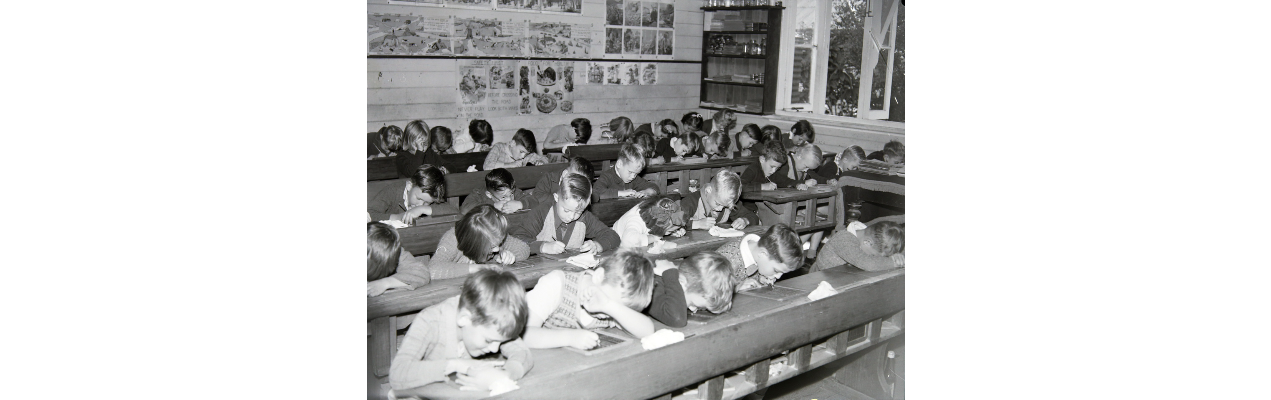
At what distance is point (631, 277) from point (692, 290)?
28 cm

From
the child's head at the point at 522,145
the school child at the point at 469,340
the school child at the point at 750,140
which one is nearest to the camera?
the school child at the point at 469,340

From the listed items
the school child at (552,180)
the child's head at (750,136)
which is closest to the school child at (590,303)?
the school child at (552,180)

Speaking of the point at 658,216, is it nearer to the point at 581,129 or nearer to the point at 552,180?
the point at 552,180

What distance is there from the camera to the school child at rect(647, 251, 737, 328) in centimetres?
223

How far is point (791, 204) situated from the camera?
4504 mm

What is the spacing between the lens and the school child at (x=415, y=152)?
14.0 ft

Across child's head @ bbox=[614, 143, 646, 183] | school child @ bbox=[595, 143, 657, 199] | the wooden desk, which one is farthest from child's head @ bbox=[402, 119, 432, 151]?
the wooden desk

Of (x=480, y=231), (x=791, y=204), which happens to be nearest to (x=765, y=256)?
(x=480, y=231)

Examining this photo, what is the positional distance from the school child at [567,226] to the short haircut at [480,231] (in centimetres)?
38

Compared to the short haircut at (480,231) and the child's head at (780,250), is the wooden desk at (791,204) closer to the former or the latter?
the child's head at (780,250)
